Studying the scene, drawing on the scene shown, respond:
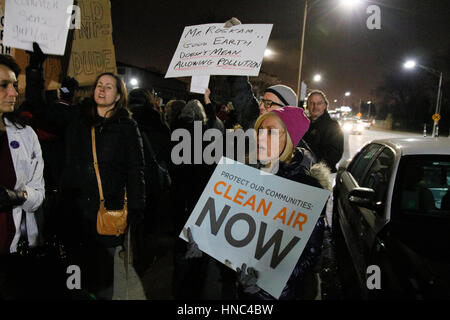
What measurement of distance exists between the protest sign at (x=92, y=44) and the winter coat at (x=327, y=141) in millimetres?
2819

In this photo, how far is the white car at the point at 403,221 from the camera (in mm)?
2277

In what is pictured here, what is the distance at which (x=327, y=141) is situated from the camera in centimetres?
482

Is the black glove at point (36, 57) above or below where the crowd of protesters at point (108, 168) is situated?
above

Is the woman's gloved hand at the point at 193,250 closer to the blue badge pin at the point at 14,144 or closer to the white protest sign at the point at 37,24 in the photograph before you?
the blue badge pin at the point at 14,144

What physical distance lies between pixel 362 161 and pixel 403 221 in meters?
1.98

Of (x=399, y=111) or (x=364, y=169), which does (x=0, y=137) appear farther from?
(x=399, y=111)

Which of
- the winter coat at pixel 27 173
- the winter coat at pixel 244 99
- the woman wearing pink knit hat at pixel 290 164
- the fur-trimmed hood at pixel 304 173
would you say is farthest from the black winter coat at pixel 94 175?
the fur-trimmed hood at pixel 304 173

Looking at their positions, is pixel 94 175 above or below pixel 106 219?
above

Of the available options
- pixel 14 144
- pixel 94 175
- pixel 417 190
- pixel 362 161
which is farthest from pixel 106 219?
pixel 362 161

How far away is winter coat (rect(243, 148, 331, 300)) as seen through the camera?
2061 millimetres

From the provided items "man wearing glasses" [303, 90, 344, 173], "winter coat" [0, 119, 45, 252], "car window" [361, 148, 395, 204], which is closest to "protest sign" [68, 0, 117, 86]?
"winter coat" [0, 119, 45, 252]

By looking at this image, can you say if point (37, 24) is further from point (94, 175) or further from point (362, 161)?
point (362, 161)
